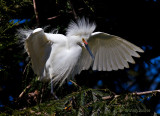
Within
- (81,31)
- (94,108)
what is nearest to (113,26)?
(81,31)

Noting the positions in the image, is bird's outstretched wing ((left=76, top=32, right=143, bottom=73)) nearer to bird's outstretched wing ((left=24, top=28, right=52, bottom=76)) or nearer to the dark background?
the dark background

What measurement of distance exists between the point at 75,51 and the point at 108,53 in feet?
1.73

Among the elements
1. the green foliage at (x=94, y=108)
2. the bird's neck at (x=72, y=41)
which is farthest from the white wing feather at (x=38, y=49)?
the green foliage at (x=94, y=108)

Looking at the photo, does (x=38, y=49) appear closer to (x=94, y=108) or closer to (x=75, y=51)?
(x=75, y=51)

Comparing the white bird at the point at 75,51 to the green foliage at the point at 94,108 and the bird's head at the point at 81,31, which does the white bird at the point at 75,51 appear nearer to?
the bird's head at the point at 81,31

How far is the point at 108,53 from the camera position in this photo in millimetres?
3062

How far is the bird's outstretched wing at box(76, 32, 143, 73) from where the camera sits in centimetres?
285

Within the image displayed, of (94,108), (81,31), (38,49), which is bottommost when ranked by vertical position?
(94,108)

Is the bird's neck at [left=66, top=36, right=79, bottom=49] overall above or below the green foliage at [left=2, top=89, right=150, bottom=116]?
above

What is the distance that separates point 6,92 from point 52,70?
0.74 metres

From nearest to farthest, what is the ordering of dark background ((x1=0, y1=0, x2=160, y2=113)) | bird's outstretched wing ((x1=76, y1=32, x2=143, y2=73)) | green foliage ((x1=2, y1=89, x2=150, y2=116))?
green foliage ((x1=2, y1=89, x2=150, y2=116))
bird's outstretched wing ((x1=76, y1=32, x2=143, y2=73))
dark background ((x1=0, y1=0, x2=160, y2=113))

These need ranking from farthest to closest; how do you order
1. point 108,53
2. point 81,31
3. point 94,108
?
1. point 108,53
2. point 81,31
3. point 94,108

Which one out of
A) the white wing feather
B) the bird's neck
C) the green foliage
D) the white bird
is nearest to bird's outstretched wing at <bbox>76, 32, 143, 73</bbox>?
the white bird

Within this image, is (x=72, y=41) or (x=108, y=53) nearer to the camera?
(x=72, y=41)
